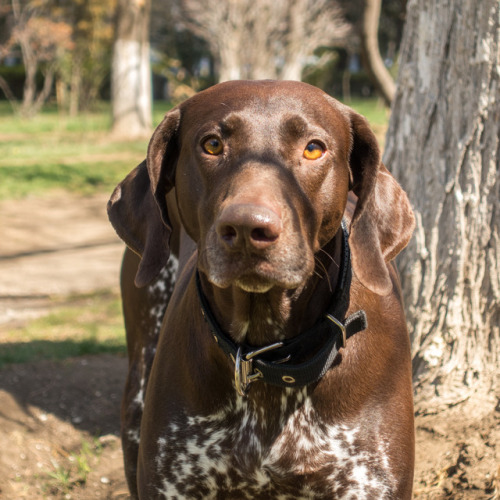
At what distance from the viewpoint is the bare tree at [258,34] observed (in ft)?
70.9

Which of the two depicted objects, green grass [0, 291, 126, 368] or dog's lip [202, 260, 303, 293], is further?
green grass [0, 291, 126, 368]

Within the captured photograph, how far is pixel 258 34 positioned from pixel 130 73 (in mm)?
5637

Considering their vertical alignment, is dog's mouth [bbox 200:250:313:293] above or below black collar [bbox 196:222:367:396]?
above

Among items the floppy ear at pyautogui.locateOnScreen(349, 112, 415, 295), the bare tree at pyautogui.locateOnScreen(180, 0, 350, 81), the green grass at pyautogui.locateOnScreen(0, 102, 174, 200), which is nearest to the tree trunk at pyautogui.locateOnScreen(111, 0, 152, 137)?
the green grass at pyautogui.locateOnScreen(0, 102, 174, 200)

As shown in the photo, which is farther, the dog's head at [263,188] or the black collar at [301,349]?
the black collar at [301,349]

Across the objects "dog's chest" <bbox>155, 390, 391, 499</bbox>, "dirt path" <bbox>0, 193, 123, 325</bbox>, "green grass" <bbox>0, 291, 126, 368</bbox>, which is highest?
"dog's chest" <bbox>155, 390, 391, 499</bbox>

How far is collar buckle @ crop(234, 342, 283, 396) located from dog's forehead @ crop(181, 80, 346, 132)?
0.75 m

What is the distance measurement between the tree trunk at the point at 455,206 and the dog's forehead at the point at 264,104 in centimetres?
105

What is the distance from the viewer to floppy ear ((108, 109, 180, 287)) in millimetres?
2758

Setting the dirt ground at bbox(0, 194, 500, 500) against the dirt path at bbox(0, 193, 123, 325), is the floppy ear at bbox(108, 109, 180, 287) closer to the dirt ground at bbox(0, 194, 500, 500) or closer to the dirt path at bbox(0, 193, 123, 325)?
the dirt ground at bbox(0, 194, 500, 500)

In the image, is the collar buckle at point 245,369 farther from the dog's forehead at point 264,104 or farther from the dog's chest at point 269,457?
the dog's forehead at point 264,104

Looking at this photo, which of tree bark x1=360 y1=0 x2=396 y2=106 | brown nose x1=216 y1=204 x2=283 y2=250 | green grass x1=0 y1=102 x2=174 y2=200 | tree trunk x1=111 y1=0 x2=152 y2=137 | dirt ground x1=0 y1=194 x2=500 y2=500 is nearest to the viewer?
brown nose x1=216 y1=204 x2=283 y2=250

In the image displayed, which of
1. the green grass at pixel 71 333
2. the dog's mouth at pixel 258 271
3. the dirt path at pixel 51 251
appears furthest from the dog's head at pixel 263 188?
the dirt path at pixel 51 251

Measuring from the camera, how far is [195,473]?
2691 millimetres
